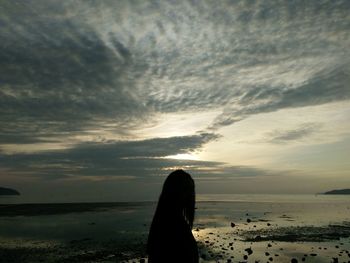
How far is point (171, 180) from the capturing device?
4.54 meters

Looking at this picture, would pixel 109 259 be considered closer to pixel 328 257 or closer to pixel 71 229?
pixel 328 257

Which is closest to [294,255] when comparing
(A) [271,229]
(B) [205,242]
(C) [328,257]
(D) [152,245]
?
(C) [328,257]

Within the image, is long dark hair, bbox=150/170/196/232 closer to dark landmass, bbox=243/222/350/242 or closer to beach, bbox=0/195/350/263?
beach, bbox=0/195/350/263

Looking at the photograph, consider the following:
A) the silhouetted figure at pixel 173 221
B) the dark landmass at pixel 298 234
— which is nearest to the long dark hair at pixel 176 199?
the silhouetted figure at pixel 173 221

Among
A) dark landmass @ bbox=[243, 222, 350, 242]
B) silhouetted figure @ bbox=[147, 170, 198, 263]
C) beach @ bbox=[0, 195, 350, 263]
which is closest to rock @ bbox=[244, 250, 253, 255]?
beach @ bbox=[0, 195, 350, 263]

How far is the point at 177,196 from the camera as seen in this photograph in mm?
4500

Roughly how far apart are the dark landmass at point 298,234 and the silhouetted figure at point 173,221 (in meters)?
35.4

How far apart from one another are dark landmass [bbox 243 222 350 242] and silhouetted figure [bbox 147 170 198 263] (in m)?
35.4

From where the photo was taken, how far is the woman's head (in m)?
4.50

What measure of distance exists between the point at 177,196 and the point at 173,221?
1.05 ft

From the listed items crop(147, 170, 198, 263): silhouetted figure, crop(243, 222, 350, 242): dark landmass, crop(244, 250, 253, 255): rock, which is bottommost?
crop(244, 250, 253, 255): rock

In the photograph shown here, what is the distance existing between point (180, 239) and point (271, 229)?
47.1 metres

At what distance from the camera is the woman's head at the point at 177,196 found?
4.50 meters

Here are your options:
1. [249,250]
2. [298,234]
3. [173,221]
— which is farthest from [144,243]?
[173,221]
